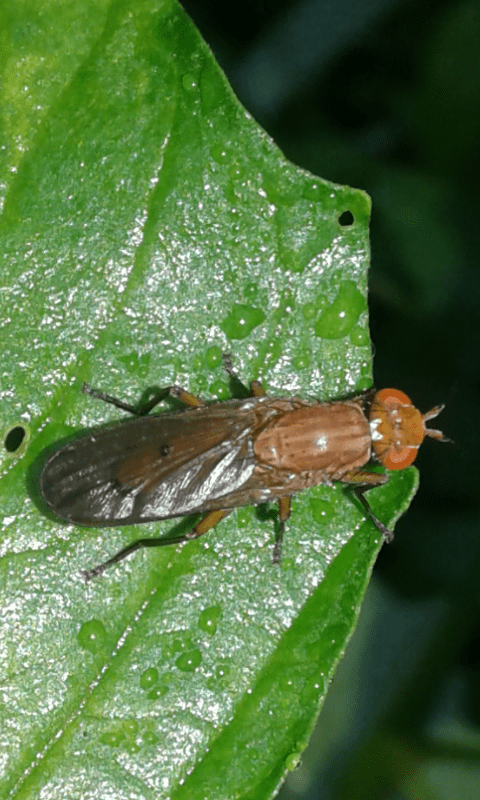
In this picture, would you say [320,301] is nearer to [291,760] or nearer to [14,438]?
[14,438]

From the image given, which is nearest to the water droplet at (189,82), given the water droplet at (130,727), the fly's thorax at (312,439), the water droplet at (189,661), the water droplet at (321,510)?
the fly's thorax at (312,439)

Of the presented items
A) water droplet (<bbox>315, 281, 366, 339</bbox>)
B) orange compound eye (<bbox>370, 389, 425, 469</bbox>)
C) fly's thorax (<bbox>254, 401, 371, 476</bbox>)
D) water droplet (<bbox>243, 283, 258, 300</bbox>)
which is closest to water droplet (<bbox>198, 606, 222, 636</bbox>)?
fly's thorax (<bbox>254, 401, 371, 476</bbox>)

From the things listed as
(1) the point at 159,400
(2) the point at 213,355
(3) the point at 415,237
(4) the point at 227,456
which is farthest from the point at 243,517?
(3) the point at 415,237

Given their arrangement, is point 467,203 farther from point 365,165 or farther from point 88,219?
point 88,219

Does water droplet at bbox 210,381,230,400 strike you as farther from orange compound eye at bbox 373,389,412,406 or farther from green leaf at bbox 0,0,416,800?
orange compound eye at bbox 373,389,412,406

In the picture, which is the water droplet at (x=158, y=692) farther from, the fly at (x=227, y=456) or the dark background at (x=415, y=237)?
the dark background at (x=415, y=237)

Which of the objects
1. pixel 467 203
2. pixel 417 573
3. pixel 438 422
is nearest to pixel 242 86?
pixel 467 203
